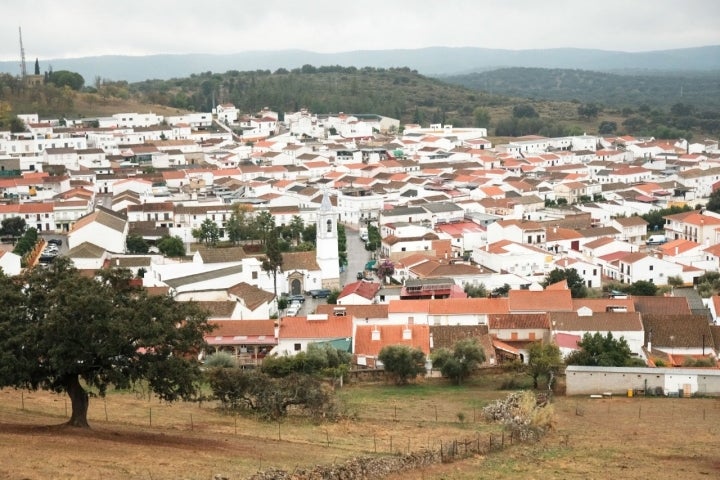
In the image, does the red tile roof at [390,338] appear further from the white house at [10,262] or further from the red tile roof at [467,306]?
the white house at [10,262]

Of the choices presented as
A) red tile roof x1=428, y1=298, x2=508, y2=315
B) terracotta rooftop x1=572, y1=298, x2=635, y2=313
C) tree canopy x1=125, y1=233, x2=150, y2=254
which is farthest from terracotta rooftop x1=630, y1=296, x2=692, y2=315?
tree canopy x1=125, y1=233, x2=150, y2=254

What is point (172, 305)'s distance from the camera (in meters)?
15.6

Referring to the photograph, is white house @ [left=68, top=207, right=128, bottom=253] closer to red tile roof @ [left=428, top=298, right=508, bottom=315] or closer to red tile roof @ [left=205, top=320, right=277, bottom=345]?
red tile roof @ [left=205, top=320, right=277, bottom=345]

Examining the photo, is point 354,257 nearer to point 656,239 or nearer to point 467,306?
point 467,306

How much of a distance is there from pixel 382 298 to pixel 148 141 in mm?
43937

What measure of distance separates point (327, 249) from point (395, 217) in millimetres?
11050

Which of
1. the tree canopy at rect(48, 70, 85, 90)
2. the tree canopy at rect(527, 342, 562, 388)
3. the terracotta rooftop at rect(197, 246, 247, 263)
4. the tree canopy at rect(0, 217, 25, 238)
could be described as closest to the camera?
the tree canopy at rect(527, 342, 562, 388)

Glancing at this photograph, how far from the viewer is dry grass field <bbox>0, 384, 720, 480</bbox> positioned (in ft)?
43.8

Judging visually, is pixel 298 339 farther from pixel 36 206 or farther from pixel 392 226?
pixel 36 206

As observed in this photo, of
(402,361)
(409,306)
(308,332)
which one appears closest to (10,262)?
(308,332)

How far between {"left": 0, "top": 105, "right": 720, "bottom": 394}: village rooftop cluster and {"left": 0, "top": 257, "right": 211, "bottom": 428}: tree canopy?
8.07 metres

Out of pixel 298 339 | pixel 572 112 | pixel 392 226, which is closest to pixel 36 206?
pixel 392 226

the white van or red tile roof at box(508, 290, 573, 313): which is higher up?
red tile roof at box(508, 290, 573, 313)

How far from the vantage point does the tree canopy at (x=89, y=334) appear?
14484 mm
